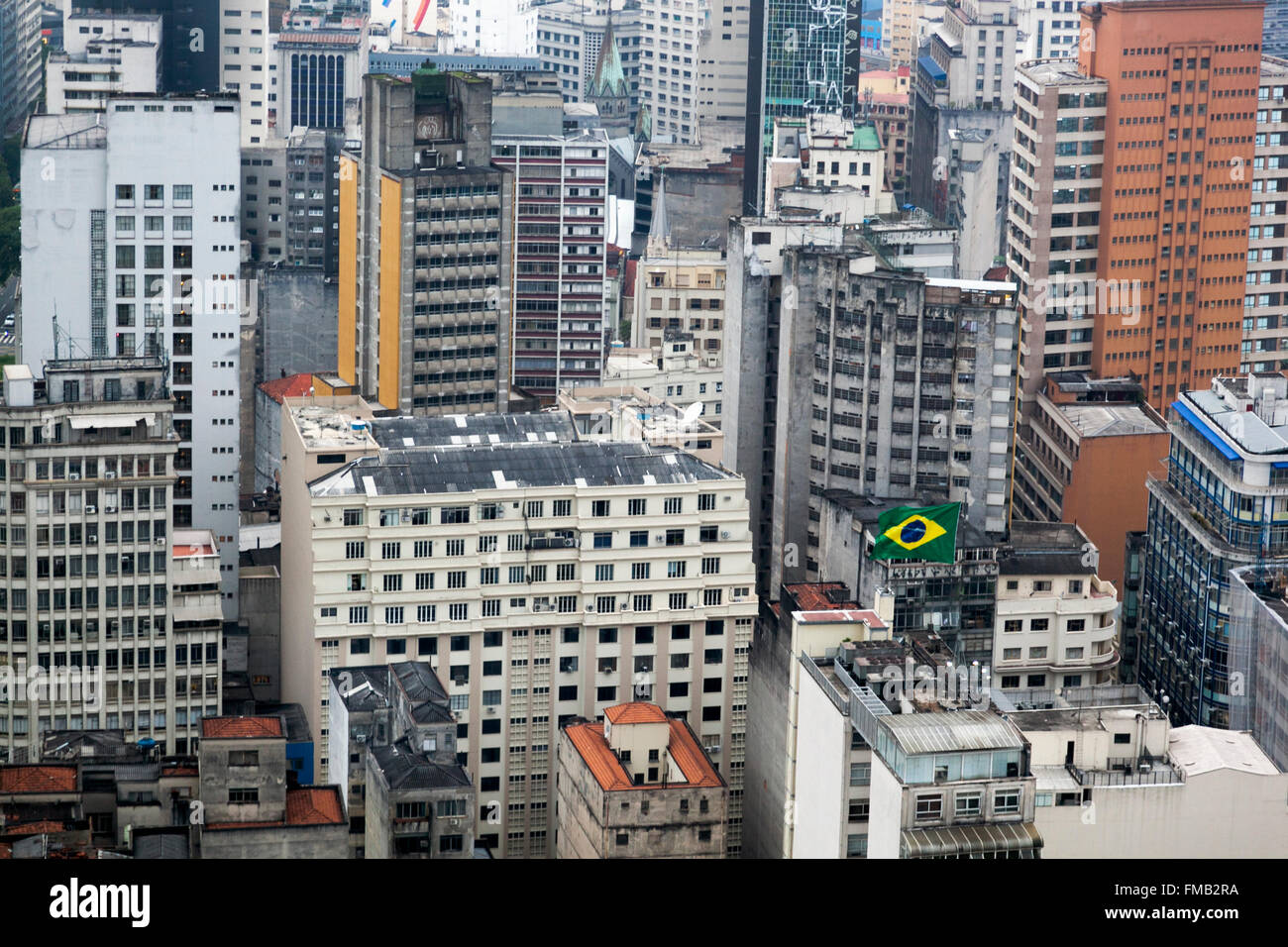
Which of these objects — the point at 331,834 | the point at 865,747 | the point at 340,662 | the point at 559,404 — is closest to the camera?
the point at 865,747

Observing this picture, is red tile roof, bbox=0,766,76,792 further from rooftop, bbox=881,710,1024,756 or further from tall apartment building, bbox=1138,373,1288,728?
tall apartment building, bbox=1138,373,1288,728

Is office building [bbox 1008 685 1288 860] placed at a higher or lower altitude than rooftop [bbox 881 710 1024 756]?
lower

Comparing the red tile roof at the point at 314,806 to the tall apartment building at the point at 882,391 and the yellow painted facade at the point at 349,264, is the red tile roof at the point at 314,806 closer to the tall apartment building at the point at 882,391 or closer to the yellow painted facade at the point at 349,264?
the tall apartment building at the point at 882,391

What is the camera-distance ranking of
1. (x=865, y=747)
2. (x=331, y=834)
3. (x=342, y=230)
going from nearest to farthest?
(x=865, y=747) → (x=331, y=834) → (x=342, y=230)

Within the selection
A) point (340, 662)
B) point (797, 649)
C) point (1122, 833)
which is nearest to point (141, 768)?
point (340, 662)

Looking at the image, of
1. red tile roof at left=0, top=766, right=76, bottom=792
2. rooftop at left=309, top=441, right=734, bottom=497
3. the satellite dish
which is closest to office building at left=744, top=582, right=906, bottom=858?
rooftop at left=309, top=441, right=734, bottom=497

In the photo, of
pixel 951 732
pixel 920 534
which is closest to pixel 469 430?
pixel 920 534

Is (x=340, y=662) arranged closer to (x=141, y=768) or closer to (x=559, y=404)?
(x=141, y=768)
